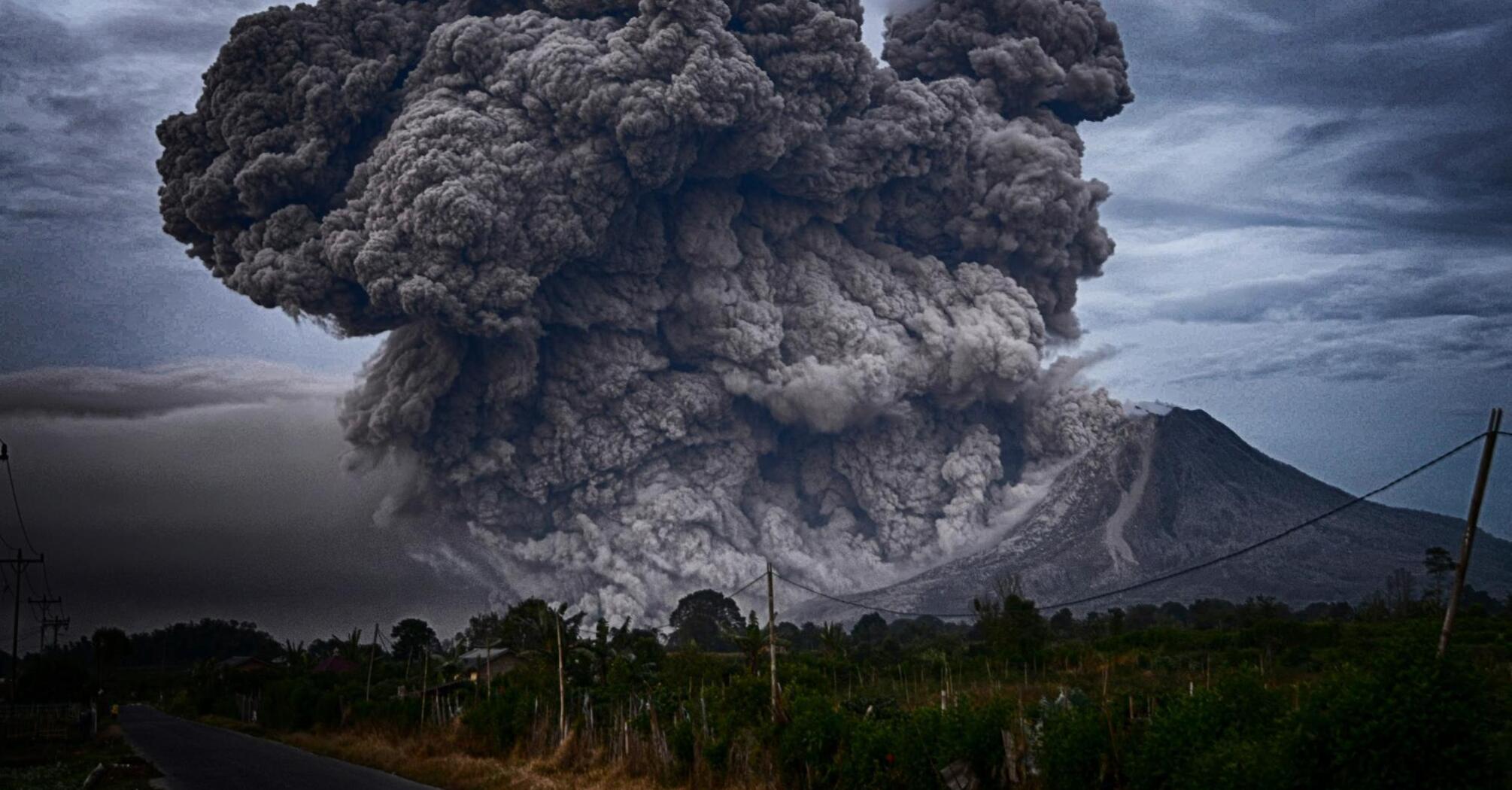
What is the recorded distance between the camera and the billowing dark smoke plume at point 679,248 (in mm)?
71312

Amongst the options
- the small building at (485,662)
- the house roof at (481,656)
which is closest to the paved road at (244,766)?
the small building at (485,662)

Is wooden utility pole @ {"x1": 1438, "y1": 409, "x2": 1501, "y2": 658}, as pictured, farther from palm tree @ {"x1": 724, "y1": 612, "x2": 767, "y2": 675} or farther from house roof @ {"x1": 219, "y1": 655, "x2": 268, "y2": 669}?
house roof @ {"x1": 219, "y1": 655, "x2": 268, "y2": 669}

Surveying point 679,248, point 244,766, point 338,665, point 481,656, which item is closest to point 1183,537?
point 679,248

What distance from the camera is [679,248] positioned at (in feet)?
277

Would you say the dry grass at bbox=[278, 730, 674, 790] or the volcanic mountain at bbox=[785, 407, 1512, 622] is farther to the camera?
the volcanic mountain at bbox=[785, 407, 1512, 622]

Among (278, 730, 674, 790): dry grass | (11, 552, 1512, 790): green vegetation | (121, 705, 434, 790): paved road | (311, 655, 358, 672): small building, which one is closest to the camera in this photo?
(11, 552, 1512, 790): green vegetation

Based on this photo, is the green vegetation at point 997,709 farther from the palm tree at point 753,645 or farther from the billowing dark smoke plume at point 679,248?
the billowing dark smoke plume at point 679,248

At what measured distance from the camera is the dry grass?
22.8 meters

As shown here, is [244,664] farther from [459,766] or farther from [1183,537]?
[1183,537]

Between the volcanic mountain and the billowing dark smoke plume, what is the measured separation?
16.1 meters

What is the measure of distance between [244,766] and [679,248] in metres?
58.6

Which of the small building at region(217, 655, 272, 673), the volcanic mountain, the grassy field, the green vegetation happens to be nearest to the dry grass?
the green vegetation

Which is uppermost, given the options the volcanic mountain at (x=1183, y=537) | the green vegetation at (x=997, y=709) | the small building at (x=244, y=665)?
the volcanic mountain at (x=1183, y=537)

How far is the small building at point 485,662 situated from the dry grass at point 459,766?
75.5 feet
